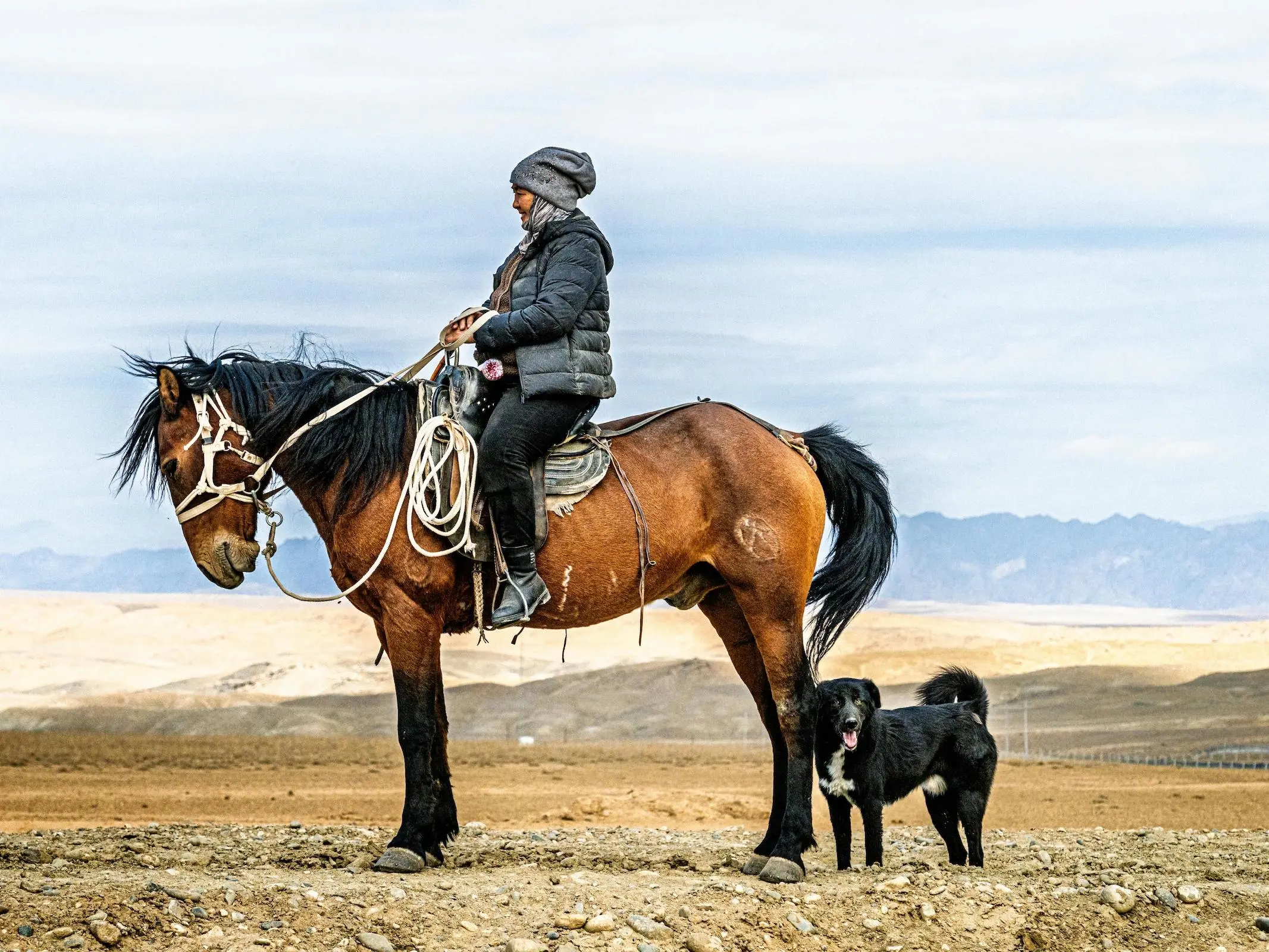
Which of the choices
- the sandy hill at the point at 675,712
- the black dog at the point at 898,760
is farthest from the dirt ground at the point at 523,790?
the sandy hill at the point at 675,712

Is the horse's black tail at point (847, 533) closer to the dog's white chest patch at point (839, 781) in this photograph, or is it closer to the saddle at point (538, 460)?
the dog's white chest patch at point (839, 781)

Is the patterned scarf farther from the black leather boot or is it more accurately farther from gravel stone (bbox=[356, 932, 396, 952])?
gravel stone (bbox=[356, 932, 396, 952])

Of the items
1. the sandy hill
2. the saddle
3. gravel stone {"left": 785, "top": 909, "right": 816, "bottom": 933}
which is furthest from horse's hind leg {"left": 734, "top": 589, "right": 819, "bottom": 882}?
the sandy hill

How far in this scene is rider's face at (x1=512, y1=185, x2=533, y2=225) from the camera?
9.51m

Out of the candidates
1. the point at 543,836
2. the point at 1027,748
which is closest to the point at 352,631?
the point at 1027,748

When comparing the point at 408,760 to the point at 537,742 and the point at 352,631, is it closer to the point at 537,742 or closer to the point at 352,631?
the point at 537,742

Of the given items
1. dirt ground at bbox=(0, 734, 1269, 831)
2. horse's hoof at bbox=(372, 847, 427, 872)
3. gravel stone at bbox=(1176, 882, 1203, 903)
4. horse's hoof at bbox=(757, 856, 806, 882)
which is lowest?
dirt ground at bbox=(0, 734, 1269, 831)

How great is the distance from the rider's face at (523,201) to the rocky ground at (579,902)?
4084mm

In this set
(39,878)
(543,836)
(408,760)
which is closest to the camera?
Answer: (39,878)

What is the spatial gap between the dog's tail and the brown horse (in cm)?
185

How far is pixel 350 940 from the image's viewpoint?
24.7ft

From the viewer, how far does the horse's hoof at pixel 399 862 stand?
8.92 meters

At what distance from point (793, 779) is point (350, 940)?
306cm

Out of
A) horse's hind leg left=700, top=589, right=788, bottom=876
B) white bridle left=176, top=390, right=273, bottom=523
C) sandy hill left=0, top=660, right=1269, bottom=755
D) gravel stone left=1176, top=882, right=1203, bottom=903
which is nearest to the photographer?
gravel stone left=1176, top=882, right=1203, bottom=903
